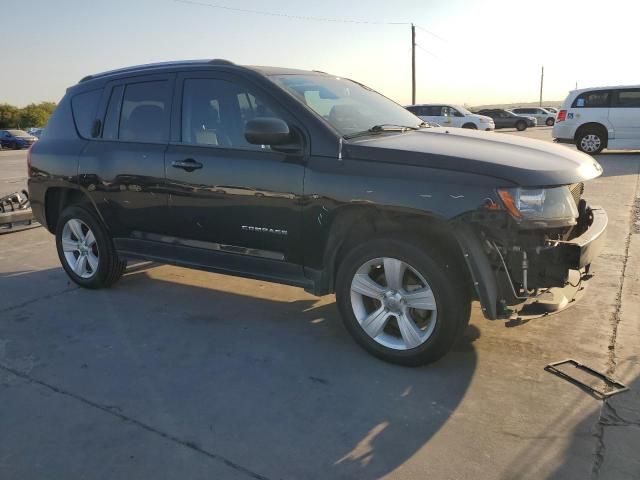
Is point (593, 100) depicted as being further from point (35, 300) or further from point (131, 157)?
point (35, 300)

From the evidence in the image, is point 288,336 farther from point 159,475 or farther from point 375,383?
point 159,475

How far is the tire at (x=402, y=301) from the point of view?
A: 3.27 meters

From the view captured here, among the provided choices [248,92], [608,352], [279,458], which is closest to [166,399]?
[279,458]

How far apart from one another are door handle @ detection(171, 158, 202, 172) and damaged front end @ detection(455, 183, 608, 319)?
6.58 ft

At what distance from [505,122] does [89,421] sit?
36917 mm

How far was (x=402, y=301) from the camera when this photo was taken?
3.46m

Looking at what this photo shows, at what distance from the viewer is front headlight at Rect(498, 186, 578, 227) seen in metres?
3.02

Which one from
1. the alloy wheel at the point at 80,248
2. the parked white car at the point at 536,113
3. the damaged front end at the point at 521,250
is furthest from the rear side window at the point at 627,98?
the parked white car at the point at 536,113

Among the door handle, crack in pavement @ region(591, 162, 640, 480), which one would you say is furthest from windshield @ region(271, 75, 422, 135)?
crack in pavement @ region(591, 162, 640, 480)

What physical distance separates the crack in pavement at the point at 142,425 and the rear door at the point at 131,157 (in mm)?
1503

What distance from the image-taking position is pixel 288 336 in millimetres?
4035

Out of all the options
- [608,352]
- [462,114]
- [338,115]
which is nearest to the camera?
[608,352]

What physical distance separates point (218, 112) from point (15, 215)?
490 centimetres

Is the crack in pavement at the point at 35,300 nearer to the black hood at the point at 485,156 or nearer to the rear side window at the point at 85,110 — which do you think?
the rear side window at the point at 85,110
